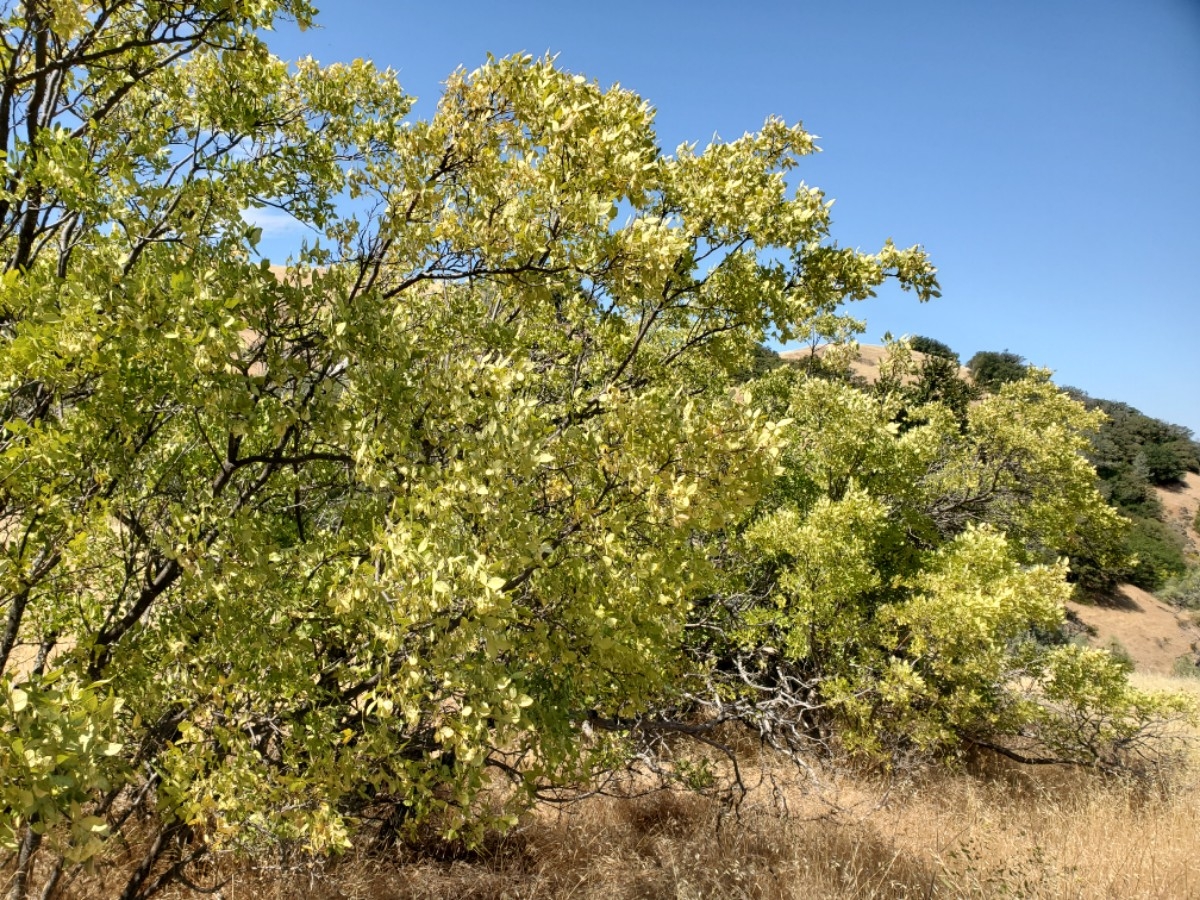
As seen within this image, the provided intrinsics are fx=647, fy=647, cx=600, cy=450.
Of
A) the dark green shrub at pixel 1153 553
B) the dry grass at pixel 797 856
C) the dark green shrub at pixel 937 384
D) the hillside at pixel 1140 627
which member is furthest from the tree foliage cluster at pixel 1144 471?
the dry grass at pixel 797 856

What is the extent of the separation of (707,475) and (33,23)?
3367 mm

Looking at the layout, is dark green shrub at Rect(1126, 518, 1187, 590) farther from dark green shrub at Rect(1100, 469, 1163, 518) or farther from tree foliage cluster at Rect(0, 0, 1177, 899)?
tree foliage cluster at Rect(0, 0, 1177, 899)

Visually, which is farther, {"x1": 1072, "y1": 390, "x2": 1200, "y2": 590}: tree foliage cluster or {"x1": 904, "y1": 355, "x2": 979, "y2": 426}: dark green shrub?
{"x1": 1072, "y1": 390, "x2": 1200, "y2": 590}: tree foliage cluster

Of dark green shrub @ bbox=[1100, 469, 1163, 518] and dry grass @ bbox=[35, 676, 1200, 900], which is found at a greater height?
dark green shrub @ bbox=[1100, 469, 1163, 518]

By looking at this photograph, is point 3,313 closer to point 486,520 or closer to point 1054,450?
point 486,520

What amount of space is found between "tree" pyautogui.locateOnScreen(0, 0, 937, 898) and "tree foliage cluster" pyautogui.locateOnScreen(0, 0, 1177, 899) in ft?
0.07

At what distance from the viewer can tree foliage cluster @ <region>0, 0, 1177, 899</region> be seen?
2.12 m

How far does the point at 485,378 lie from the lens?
2646 millimetres

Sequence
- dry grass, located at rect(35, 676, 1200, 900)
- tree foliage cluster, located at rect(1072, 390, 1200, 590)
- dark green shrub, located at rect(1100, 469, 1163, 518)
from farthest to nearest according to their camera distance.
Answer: dark green shrub, located at rect(1100, 469, 1163, 518) → tree foliage cluster, located at rect(1072, 390, 1200, 590) → dry grass, located at rect(35, 676, 1200, 900)

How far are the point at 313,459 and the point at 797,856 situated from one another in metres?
4.53

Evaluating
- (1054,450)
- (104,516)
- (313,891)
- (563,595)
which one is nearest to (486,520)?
(563,595)

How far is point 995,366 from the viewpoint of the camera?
51.3 m

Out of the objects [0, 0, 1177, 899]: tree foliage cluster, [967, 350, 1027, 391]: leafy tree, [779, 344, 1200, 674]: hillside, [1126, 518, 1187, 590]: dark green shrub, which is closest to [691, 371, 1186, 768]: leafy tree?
[0, 0, 1177, 899]: tree foliage cluster

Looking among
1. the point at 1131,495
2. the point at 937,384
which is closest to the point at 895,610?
the point at 937,384
